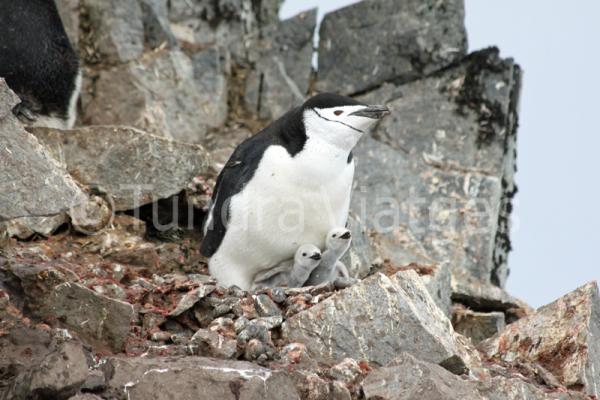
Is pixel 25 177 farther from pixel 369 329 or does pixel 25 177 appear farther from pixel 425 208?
pixel 425 208

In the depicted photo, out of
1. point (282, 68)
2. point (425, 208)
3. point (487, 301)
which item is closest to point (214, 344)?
point (487, 301)

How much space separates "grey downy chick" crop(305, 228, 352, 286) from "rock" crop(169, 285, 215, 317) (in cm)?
111

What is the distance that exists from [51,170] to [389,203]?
17.5ft

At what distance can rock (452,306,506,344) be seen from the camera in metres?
10.1

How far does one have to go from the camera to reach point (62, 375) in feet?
18.8

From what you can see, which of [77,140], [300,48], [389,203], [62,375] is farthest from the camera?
[300,48]

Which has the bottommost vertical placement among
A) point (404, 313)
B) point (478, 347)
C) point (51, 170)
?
point (478, 347)

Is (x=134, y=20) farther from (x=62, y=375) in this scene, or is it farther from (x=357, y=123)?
(x=62, y=375)

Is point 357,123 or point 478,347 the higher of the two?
point 357,123

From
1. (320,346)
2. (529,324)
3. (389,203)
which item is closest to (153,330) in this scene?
(320,346)

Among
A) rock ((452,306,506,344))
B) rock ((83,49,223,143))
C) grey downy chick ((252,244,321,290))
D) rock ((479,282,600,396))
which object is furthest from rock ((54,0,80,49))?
rock ((479,282,600,396))

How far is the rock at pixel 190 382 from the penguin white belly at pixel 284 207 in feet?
7.25

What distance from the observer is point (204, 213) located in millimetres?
10602

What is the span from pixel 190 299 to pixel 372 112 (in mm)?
1849
